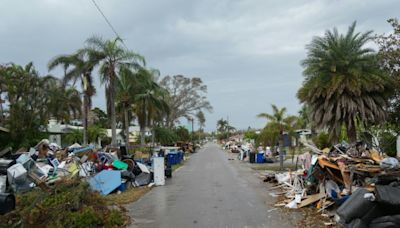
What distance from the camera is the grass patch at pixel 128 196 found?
12.7 m

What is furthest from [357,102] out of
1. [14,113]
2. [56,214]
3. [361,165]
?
[14,113]

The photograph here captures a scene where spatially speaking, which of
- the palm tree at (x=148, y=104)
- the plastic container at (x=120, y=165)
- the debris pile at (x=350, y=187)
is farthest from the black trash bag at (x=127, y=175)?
the palm tree at (x=148, y=104)

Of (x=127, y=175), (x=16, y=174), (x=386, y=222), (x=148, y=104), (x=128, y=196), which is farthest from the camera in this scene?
(x=148, y=104)

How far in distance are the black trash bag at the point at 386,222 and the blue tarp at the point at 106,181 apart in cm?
953

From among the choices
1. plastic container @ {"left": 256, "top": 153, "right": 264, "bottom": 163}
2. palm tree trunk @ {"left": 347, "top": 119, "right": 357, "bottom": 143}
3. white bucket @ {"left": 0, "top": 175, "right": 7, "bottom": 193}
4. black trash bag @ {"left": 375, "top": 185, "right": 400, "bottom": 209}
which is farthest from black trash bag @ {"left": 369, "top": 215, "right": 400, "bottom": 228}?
plastic container @ {"left": 256, "top": 153, "right": 264, "bottom": 163}

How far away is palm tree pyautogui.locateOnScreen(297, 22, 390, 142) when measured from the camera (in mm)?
18578

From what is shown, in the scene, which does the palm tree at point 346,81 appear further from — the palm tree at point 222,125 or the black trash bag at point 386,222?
the palm tree at point 222,125

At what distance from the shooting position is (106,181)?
14555 mm

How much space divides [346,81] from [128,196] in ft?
36.8

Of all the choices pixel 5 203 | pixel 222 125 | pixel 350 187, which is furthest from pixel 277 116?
pixel 222 125

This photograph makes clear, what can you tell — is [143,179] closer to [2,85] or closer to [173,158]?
[173,158]

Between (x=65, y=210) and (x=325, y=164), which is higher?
(x=325, y=164)

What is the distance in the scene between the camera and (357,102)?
61.8 ft

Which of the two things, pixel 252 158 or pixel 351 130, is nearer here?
pixel 351 130
